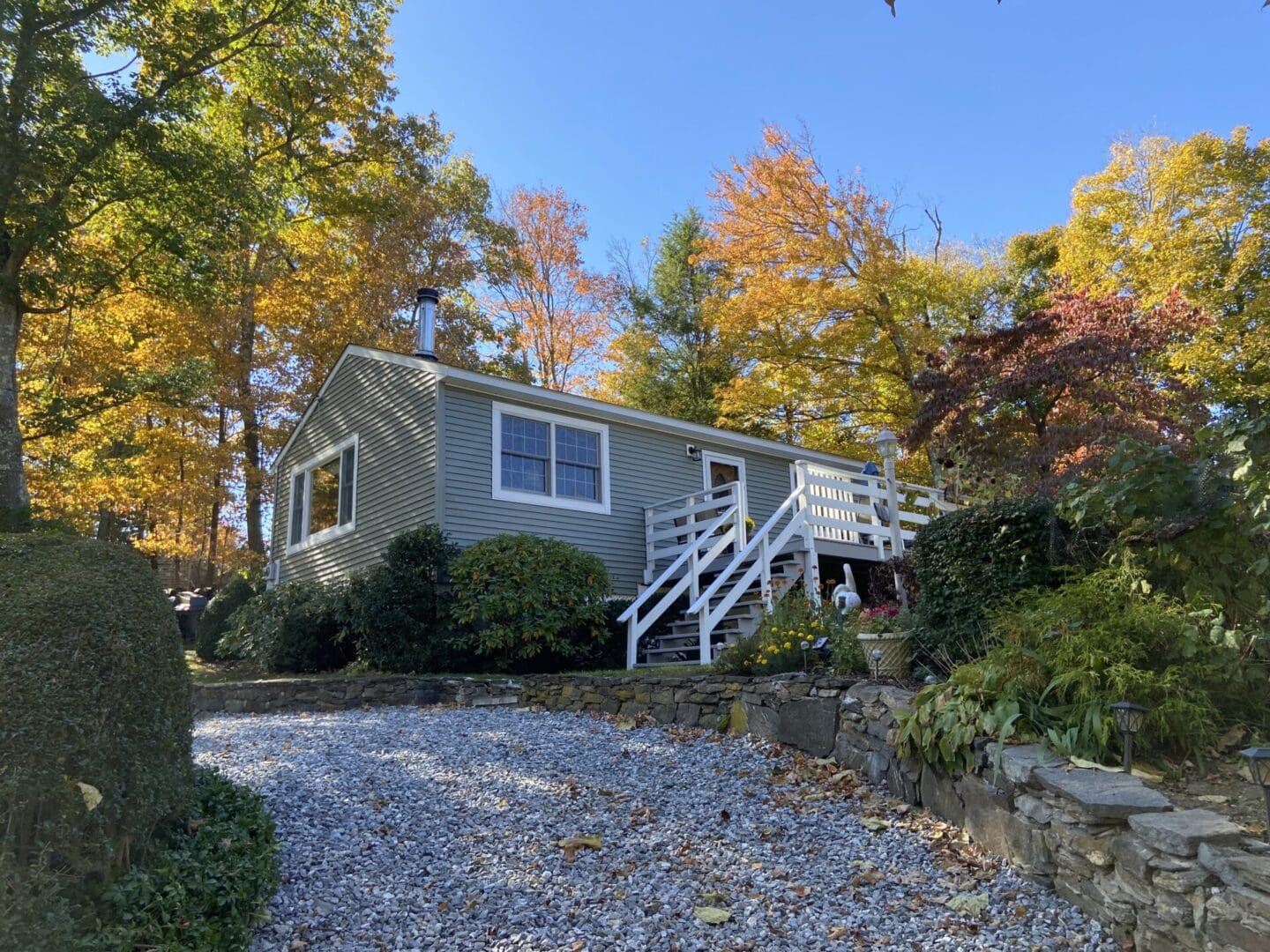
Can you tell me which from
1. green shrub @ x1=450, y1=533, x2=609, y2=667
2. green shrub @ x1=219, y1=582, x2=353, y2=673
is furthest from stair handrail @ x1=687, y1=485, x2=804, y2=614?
green shrub @ x1=219, y1=582, x2=353, y2=673

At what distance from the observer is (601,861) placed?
3.55 metres

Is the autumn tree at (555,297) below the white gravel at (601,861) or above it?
above

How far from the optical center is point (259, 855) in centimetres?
302

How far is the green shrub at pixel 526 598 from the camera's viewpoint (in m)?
8.72

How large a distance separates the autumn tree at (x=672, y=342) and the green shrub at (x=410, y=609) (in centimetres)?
1338

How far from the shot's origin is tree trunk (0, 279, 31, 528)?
24.7 ft

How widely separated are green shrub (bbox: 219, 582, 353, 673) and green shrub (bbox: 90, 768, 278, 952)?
740cm

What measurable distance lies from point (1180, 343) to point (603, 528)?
33.7 feet

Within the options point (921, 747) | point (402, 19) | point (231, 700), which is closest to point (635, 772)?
point (921, 747)

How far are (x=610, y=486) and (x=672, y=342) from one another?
42.0 ft

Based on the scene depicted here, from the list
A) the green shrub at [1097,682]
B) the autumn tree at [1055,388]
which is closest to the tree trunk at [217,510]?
the autumn tree at [1055,388]

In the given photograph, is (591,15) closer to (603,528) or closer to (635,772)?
(603,528)

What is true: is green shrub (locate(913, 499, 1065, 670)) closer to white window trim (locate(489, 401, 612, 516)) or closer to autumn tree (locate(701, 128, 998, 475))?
white window trim (locate(489, 401, 612, 516))

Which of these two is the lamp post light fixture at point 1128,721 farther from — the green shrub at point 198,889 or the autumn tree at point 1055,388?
the autumn tree at point 1055,388
